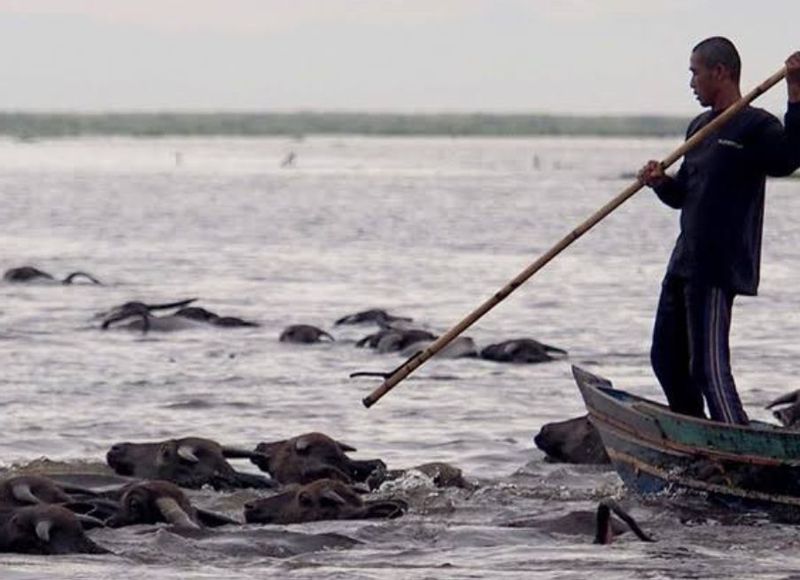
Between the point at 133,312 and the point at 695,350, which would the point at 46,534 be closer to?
the point at 695,350

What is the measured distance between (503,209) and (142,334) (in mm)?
34147

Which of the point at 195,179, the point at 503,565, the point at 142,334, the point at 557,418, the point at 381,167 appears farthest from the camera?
the point at 381,167

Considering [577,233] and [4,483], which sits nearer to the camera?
[4,483]

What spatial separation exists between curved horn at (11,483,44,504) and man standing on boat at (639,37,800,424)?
10.9ft

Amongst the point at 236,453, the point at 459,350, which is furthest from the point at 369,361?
the point at 236,453

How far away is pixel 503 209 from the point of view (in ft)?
188

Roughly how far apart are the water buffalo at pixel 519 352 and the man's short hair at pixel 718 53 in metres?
9.27

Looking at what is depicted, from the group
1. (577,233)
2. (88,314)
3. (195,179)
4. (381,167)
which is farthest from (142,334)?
(381,167)

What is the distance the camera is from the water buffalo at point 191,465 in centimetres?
1326

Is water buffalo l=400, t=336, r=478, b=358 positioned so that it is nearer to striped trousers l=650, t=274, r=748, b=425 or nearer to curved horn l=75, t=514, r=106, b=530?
striped trousers l=650, t=274, r=748, b=425

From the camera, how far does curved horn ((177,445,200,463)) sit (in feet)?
43.5

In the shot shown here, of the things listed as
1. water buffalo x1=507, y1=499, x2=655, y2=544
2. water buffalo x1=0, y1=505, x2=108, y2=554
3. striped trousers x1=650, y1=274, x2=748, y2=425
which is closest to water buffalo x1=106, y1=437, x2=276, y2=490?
water buffalo x1=507, y1=499, x2=655, y2=544

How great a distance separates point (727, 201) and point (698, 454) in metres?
1.27

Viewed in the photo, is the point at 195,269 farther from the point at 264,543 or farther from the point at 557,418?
the point at 264,543
